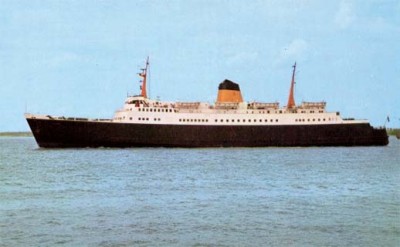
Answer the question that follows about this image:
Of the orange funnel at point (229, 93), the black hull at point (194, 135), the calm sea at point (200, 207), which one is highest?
the orange funnel at point (229, 93)

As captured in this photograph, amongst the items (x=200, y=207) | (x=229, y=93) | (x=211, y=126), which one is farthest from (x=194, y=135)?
(x=200, y=207)

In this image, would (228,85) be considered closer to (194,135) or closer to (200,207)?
(194,135)

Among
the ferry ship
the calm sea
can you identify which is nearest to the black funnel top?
the ferry ship

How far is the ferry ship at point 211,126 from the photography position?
4366 cm

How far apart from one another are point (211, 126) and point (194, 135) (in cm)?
163

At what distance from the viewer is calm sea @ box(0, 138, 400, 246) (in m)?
11.6

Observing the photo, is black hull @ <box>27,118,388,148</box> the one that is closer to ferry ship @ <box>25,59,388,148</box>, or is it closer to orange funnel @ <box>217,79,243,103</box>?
ferry ship @ <box>25,59,388,148</box>

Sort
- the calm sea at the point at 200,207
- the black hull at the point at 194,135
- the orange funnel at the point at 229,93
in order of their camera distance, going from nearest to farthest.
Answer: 1. the calm sea at the point at 200,207
2. the black hull at the point at 194,135
3. the orange funnel at the point at 229,93

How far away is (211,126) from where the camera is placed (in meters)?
47.3

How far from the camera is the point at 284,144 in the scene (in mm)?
48688

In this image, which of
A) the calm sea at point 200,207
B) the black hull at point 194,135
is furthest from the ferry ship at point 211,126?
the calm sea at point 200,207

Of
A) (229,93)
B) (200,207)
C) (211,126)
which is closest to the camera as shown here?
(200,207)

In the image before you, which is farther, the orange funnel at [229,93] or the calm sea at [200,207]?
the orange funnel at [229,93]

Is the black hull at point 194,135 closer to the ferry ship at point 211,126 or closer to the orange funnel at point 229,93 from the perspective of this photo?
the ferry ship at point 211,126
